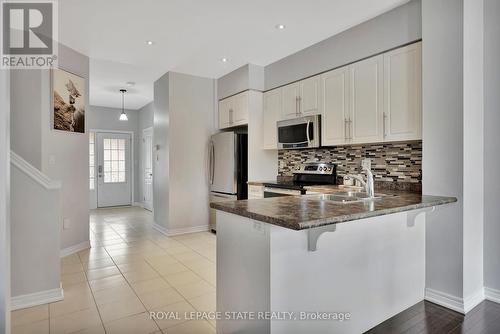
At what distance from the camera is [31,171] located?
8.04 ft

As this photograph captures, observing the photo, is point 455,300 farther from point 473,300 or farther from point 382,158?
point 382,158

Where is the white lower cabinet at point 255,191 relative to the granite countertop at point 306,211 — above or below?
below

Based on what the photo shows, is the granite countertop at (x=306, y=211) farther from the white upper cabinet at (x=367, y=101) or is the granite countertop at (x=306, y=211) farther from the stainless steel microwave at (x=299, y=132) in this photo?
the stainless steel microwave at (x=299, y=132)

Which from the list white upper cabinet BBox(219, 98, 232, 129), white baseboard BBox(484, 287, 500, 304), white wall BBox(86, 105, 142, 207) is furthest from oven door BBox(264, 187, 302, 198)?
white wall BBox(86, 105, 142, 207)

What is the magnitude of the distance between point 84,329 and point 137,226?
3.55m

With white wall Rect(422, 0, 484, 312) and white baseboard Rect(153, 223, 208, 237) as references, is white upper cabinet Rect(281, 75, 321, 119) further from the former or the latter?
white baseboard Rect(153, 223, 208, 237)

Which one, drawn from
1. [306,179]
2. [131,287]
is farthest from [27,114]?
[306,179]

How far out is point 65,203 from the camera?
12.6 ft

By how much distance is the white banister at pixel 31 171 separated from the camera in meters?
2.40

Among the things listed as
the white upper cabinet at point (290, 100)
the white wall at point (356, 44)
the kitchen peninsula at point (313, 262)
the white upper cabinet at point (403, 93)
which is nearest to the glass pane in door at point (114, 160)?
the white wall at point (356, 44)

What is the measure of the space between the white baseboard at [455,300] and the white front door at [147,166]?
244 inches

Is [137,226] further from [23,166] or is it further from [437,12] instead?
[437,12]

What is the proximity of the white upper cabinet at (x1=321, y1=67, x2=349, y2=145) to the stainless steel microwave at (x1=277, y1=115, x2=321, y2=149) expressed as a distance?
9cm

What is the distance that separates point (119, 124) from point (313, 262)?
7.36 m
